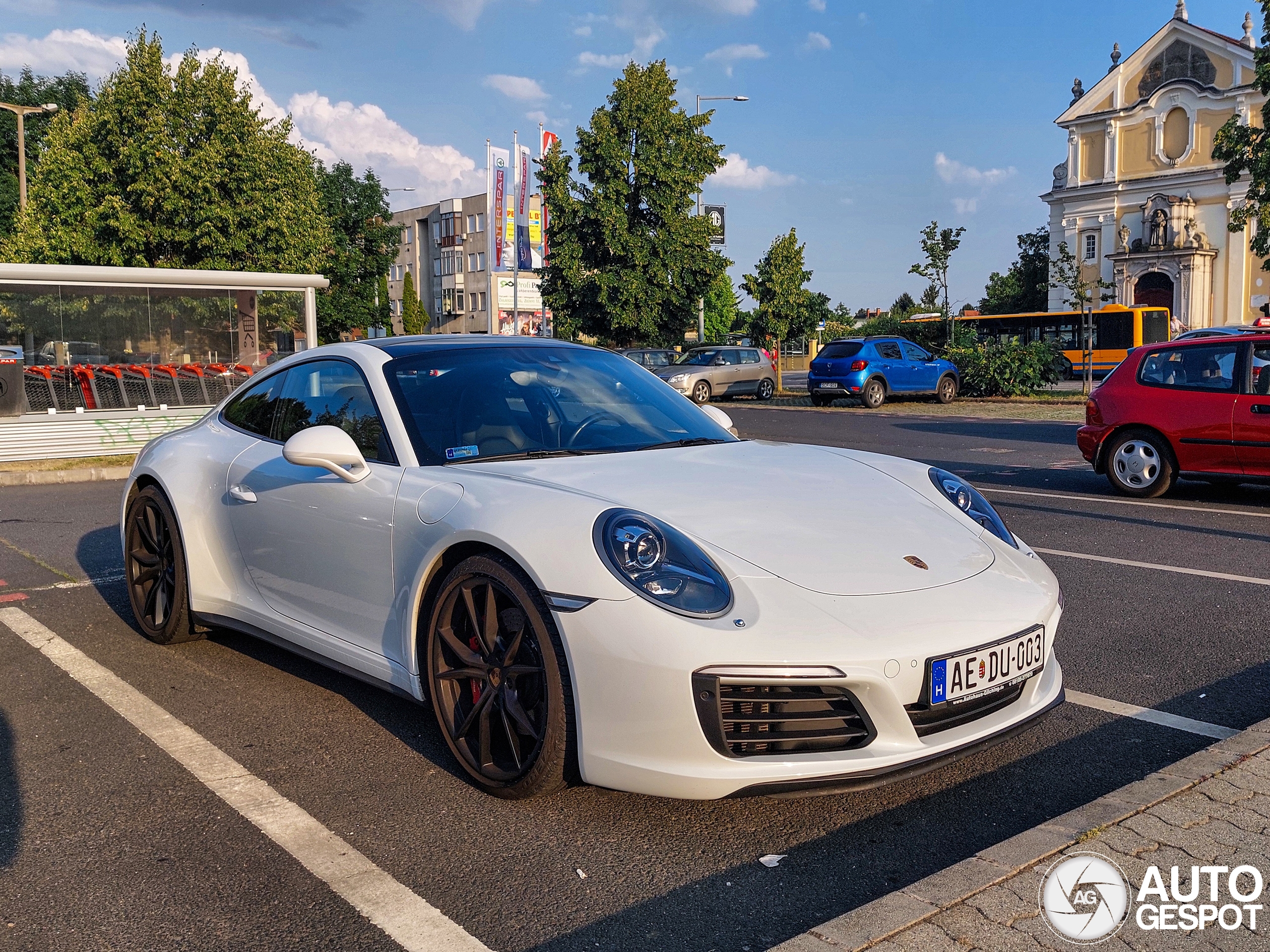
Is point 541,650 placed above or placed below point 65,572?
above

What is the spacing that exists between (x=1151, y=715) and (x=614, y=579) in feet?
7.49

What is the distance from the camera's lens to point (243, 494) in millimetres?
4414

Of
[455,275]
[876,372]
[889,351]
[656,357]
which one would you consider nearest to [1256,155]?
[889,351]

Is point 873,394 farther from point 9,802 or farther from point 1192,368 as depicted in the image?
point 9,802

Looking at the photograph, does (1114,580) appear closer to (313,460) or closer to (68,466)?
(313,460)

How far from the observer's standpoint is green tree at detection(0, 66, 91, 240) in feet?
140

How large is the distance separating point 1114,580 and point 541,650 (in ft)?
14.8

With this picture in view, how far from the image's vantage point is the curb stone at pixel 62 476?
41.1 ft

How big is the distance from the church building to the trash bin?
54874mm

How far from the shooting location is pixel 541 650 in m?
3.01

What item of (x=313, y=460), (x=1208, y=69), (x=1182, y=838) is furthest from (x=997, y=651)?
(x=1208, y=69)

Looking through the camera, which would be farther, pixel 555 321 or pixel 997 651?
pixel 555 321

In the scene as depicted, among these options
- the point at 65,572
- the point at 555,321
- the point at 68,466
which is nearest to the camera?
the point at 65,572

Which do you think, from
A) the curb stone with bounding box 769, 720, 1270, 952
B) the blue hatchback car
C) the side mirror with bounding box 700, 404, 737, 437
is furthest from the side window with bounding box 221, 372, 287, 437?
the blue hatchback car
